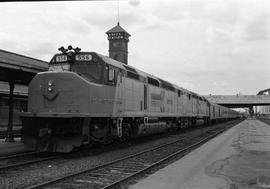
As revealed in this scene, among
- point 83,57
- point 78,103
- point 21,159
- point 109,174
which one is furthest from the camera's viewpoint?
point 83,57

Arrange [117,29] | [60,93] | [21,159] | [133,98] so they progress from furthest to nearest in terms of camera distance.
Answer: [117,29], [133,98], [60,93], [21,159]

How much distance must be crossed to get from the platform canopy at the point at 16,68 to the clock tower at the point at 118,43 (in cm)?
7030

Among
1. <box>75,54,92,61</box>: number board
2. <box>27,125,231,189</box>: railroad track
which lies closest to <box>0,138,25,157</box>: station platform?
<box>75,54,92,61</box>: number board

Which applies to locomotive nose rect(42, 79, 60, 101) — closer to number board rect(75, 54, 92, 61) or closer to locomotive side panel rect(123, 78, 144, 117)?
number board rect(75, 54, 92, 61)

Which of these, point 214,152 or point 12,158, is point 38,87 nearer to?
point 12,158

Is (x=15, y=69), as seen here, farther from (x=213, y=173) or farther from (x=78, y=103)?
(x=213, y=173)

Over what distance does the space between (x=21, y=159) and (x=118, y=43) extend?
80.5m

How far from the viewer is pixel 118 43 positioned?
90.8 m

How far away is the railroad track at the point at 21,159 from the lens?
1040 centimetres

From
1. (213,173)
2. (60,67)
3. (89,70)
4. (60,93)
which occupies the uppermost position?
(60,67)

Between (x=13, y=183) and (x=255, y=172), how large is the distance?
6660 mm

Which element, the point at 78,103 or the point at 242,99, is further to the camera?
the point at 242,99

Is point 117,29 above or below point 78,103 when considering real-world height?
above

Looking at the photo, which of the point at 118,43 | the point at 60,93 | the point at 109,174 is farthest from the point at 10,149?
the point at 118,43
